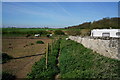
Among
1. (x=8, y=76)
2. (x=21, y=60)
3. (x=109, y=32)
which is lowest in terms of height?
(x=8, y=76)

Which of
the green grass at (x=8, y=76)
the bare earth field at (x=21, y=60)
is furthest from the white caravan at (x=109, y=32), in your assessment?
the green grass at (x=8, y=76)

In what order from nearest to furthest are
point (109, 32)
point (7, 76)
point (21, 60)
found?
point (7, 76) < point (21, 60) < point (109, 32)

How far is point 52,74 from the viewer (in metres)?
6.25

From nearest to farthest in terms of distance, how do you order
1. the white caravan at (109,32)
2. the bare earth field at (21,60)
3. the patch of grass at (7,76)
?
the patch of grass at (7,76) → the bare earth field at (21,60) → the white caravan at (109,32)

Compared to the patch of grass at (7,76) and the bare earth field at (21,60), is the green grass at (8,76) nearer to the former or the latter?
the patch of grass at (7,76)

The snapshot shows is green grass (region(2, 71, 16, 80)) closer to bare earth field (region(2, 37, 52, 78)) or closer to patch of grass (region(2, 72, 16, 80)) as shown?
patch of grass (region(2, 72, 16, 80))

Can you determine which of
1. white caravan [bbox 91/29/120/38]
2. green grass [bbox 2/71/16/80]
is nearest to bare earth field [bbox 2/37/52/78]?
green grass [bbox 2/71/16/80]

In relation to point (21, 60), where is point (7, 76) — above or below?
below

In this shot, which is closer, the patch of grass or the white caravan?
the patch of grass

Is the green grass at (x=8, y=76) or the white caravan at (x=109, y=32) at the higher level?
the white caravan at (x=109, y=32)

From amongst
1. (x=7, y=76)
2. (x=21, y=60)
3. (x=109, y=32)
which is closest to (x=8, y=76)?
(x=7, y=76)

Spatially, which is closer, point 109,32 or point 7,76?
point 7,76

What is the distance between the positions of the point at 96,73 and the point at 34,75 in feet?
9.06

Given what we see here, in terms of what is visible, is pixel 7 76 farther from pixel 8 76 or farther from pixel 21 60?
pixel 21 60
